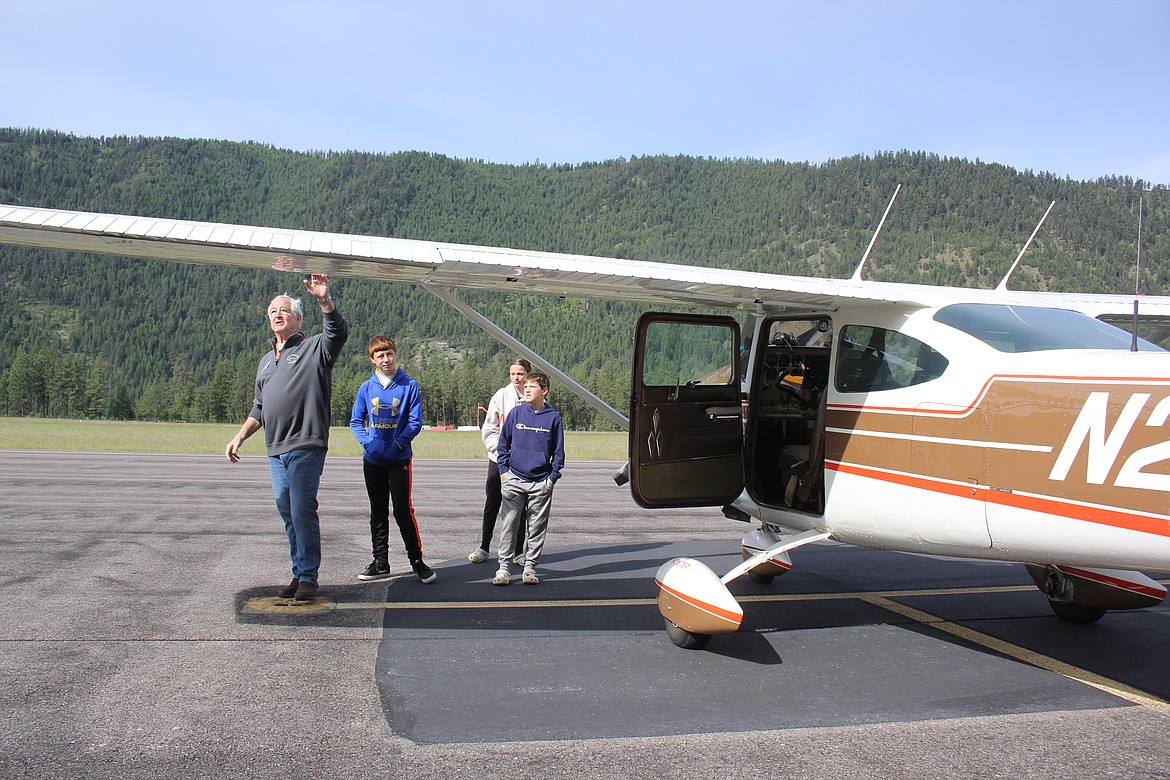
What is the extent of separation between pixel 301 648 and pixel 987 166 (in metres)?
213

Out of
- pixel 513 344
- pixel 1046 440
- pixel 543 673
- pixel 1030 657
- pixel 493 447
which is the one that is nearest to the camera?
pixel 1046 440

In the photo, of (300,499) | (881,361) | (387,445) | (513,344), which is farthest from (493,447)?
(881,361)

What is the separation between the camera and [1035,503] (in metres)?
4.21

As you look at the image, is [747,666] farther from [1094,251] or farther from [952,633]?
[1094,251]

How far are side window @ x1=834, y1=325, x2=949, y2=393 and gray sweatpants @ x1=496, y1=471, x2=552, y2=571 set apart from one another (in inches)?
99.3

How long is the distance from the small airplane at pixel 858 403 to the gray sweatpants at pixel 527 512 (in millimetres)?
763

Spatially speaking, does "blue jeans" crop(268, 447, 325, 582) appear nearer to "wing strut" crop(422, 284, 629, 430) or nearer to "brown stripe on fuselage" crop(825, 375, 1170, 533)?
"wing strut" crop(422, 284, 629, 430)

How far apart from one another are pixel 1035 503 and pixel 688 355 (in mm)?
2896

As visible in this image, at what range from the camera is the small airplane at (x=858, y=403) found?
4.02m

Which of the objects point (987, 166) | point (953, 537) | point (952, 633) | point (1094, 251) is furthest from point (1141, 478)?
point (987, 166)

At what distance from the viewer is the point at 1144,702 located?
4.27 meters

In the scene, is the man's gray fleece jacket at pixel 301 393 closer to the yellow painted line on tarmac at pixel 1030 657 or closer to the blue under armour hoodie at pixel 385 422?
the blue under armour hoodie at pixel 385 422

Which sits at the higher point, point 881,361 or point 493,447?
point 881,361

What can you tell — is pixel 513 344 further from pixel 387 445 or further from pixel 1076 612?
pixel 1076 612
